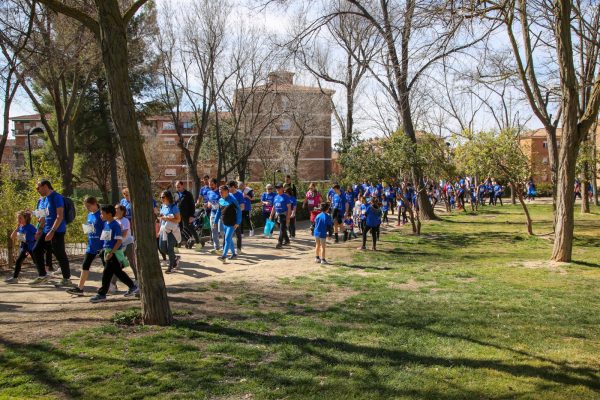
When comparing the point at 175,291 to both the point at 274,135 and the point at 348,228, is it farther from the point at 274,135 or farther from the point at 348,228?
the point at 274,135

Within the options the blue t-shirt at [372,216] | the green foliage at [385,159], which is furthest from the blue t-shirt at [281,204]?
the green foliage at [385,159]

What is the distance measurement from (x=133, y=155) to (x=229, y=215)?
5519 millimetres

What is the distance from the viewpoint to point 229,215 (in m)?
11.0

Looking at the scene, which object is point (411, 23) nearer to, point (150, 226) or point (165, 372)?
point (150, 226)

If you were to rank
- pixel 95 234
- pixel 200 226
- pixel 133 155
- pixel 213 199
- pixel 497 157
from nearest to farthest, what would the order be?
1. pixel 133 155
2. pixel 95 234
3. pixel 213 199
4. pixel 200 226
5. pixel 497 157

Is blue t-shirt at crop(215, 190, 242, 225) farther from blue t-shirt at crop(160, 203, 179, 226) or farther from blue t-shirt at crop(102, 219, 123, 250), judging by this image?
blue t-shirt at crop(102, 219, 123, 250)

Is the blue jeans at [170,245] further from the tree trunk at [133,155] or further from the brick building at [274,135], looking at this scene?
the brick building at [274,135]

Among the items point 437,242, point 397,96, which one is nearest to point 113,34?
point 437,242

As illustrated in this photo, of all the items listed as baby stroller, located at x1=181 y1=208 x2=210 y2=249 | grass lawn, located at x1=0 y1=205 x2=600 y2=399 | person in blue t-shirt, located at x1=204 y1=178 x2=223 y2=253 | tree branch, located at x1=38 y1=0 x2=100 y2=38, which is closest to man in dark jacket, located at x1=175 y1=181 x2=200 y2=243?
person in blue t-shirt, located at x1=204 y1=178 x2=223 y2=253

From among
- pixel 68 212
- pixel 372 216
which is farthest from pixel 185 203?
pixel 372 216

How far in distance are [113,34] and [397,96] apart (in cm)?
1640

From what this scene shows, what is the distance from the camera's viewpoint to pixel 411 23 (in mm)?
→ 9617

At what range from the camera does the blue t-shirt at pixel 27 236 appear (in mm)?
8648

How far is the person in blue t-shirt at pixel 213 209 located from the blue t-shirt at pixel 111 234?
15.6 feet
